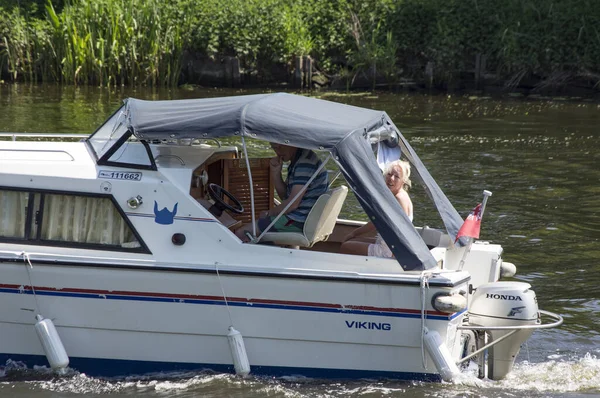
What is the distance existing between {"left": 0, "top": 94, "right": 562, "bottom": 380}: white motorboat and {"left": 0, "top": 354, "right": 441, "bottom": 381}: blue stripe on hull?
0.01 m

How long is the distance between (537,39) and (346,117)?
18295 mm

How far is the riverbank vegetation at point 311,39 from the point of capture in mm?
24547

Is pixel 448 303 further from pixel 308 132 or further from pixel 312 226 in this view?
pixel 308 132

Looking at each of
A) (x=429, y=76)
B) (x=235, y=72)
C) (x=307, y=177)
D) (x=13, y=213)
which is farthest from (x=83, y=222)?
(x=429, y=76)

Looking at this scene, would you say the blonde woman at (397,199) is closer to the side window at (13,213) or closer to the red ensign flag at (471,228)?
the red ensign flag at (471,228)

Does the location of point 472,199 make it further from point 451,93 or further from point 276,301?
point 451,93

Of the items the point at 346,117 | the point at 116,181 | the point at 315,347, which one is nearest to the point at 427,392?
the point at 315,347

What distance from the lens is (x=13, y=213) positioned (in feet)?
23.9

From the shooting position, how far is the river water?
7277 millimetres

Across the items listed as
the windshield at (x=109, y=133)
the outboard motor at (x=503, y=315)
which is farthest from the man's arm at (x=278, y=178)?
the outboard motor at (x=503, y=315)

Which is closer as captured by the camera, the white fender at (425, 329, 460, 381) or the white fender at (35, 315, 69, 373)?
the white fender at (425, 329, 460, 381)

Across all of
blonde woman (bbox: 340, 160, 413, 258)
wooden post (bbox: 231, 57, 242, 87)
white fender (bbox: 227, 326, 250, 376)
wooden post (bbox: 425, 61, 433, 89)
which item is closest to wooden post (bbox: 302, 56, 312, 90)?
wooden post (bbox: 231, 57, 242, 87)

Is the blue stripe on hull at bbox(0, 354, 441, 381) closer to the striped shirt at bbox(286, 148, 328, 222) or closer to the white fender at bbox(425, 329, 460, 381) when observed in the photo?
the white fender at bbox(425, 329, 460, 381)

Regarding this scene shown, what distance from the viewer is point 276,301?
23.2ft
